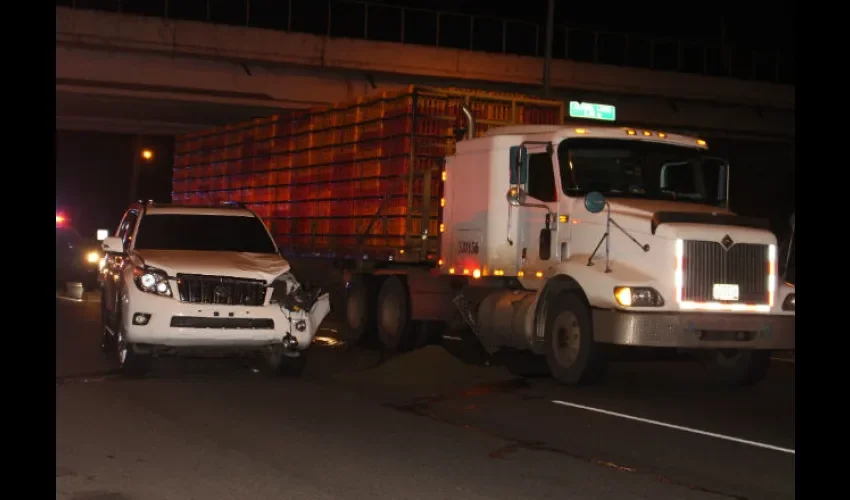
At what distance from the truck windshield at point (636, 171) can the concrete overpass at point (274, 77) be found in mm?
20264

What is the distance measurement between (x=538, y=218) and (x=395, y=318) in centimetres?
384

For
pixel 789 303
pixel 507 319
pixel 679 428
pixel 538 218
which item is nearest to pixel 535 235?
pixel 538 218

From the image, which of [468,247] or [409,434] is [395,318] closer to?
[468,247]

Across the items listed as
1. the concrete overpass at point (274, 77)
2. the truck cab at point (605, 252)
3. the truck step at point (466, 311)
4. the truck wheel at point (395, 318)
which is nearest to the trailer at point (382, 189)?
the truck wheel at point (395, 318)

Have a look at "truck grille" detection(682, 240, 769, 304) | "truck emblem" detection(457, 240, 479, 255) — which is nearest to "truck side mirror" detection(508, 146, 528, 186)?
"truck emblem" detection(457, 240, 479, 255)

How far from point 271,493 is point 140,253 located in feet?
21.2

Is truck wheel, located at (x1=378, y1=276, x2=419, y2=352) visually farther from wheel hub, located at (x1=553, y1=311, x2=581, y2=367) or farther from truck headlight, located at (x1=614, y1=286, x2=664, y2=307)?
truck headlight, located at (x1=614, y1=286, x2=664, y2=307)

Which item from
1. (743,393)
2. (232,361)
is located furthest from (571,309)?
(232,361)

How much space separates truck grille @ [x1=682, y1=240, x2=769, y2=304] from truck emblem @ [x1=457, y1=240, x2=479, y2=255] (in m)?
3.29

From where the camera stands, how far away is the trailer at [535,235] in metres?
12.9

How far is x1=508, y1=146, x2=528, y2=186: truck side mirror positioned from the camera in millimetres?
14227

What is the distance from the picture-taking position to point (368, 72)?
35.0 m

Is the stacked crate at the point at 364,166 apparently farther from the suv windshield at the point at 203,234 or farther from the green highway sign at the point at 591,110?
the green highway sign at the point at 591,110

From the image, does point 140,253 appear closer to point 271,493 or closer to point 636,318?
point 636,318
